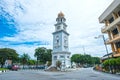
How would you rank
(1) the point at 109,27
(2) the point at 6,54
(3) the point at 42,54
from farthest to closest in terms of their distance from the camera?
1. (2) the point at 6,54
2. (3) the point at 42,54
3. (1) the point at 109,27

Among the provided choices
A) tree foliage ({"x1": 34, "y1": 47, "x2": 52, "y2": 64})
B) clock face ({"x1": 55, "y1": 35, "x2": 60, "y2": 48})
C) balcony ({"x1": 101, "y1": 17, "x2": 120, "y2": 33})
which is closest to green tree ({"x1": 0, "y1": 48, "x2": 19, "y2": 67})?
tree foliage ({"x1": 34, "y1": 47, "x2": 52, "y2": 64})

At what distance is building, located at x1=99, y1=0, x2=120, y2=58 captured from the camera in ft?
94.7

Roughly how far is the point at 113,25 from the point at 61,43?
96.8 ft

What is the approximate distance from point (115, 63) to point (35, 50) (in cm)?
5356

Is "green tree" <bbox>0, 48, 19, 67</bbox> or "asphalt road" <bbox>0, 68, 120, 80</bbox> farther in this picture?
"green tree" <bbox>0, 48, 19, 67</bbox>

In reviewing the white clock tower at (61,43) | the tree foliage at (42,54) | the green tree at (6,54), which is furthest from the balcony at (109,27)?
the green tree at (6,54)

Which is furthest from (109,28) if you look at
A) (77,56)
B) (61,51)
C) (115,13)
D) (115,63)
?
(77,56)

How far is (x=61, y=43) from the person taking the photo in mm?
57688

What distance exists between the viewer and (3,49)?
253 ft

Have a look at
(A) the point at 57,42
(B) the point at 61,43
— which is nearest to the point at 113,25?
(B) the point at 61,43

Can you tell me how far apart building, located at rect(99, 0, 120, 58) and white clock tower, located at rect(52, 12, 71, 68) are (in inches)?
912

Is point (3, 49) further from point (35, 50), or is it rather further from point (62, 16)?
point (62, 16)

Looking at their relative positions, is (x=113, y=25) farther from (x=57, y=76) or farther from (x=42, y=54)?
(x=42, y=54)

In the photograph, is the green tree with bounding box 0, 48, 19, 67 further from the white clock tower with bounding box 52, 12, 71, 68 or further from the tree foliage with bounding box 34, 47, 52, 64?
A: the white clock tower with bounding box 52, 12, 71, 68
